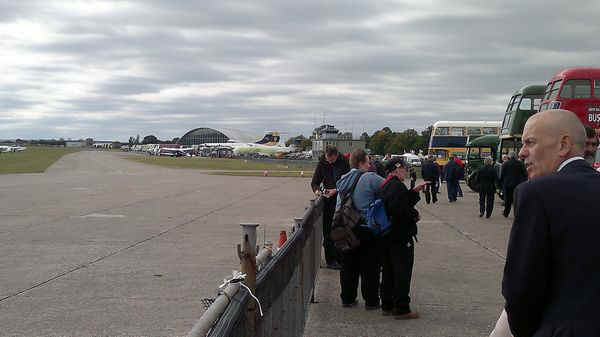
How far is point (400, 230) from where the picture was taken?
23.3 feet

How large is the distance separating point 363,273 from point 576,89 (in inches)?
665

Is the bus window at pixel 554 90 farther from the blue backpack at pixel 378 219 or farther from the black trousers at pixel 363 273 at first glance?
A: the blue backpack at pixel 378 219

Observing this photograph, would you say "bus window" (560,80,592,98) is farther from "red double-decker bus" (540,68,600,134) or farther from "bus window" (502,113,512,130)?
"bus window" (502,113,512,130)

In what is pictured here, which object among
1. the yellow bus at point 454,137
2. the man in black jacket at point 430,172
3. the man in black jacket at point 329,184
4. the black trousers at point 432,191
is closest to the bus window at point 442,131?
the yellow bus at point 454,137

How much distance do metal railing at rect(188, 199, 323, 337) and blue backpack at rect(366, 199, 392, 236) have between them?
2.42ft

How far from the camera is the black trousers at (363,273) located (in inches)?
303

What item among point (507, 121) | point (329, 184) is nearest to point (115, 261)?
point (329, 184)

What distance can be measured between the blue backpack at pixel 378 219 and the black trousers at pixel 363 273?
606mm

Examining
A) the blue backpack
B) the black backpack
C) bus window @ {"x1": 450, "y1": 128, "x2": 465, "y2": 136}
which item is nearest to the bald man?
the blue backpack

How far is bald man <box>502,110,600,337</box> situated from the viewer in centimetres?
252

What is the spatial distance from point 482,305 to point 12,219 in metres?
12.9

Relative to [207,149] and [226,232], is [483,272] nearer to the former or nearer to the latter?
[226,232]

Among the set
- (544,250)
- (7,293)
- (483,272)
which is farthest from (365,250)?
(544,250)

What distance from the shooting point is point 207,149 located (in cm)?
16512
